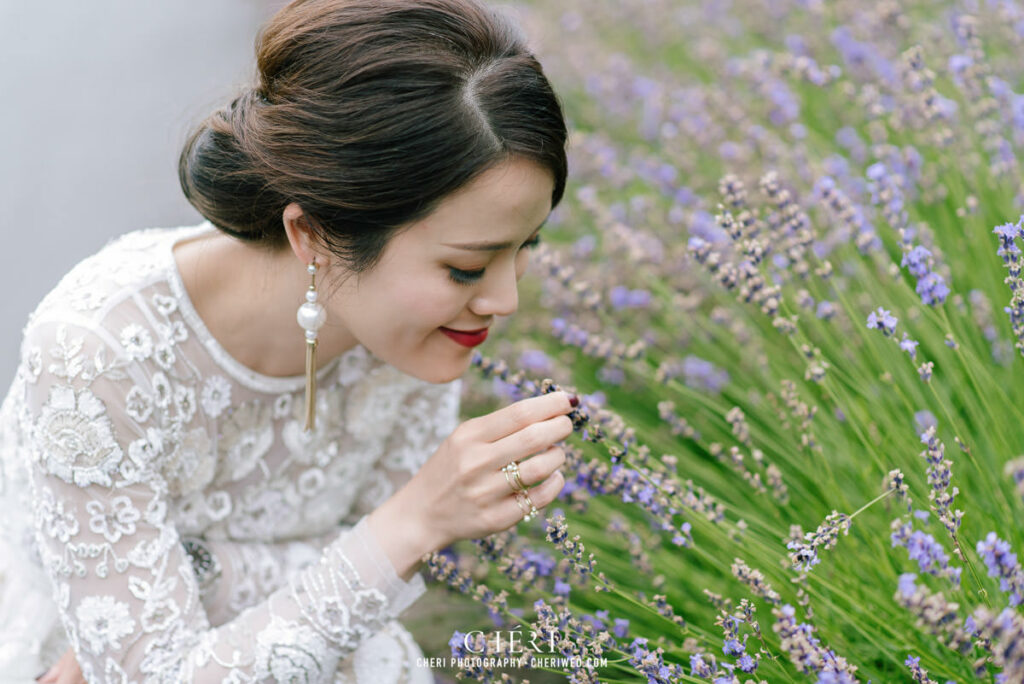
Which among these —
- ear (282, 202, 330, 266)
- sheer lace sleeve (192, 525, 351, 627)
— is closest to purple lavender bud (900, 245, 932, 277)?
ear (282, 202, 330, 266)

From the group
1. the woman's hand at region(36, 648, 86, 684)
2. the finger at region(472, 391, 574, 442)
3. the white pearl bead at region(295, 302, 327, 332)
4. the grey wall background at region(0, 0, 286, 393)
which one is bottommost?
the woman's hand at region(36, 648, 86, 684)

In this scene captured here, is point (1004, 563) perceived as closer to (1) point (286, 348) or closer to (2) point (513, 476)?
(2) point (513, 476)

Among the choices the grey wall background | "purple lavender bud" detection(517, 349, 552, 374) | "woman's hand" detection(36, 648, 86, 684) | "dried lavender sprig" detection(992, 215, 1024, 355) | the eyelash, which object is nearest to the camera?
Result: "dried lavender sprig" detection(992, 215, 1024, 355)

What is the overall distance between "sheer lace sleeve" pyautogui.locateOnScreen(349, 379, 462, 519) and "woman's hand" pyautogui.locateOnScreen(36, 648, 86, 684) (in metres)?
0.64

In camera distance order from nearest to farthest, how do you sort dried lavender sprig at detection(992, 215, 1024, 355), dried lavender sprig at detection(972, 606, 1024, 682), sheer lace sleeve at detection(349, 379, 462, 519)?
dried lavender sprig at detection(972, 606, 1024, 682) → dried lavender sprig at detection(992, 215, 1024, 355) → sheer lace sleeve at detection(349, 379, 462, 519)

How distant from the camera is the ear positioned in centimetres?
141

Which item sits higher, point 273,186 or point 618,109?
point 618,109

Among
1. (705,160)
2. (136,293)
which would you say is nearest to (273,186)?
(136,293)

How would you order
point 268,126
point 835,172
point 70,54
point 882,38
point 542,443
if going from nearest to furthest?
1. point 542,443
2. point 268,126
3. point 835,172
4. point 882,38
5. point 70,54

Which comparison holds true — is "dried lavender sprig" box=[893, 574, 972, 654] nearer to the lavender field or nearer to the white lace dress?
the lavender field

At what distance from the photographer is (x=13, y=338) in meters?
2.78

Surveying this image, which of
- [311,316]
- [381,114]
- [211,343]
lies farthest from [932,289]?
[211,343]

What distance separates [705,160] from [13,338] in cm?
205

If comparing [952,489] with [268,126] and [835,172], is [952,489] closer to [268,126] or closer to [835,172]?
[268,126]
